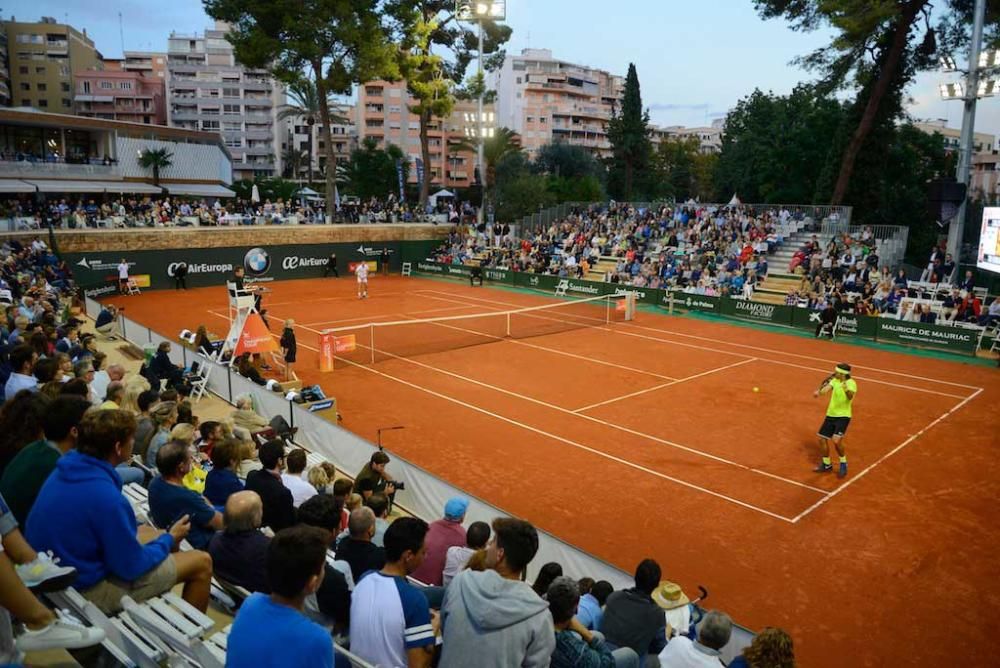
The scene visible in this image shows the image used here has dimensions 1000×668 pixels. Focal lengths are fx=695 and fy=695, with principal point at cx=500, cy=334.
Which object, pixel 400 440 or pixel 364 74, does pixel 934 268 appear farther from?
pixel 364 74

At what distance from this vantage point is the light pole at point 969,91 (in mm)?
25750

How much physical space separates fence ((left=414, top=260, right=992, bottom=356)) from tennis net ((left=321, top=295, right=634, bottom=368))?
1.78 metres

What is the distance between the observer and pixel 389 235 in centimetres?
4484

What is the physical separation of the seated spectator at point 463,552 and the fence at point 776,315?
2268 cm

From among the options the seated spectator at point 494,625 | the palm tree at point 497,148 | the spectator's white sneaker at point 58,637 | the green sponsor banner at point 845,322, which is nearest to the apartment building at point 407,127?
the palm tree at point 497,148

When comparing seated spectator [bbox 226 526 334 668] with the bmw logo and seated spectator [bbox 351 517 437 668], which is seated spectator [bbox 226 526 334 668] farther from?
the bmw logo

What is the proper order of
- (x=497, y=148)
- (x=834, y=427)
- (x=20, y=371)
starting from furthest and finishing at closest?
1. (x=497, y=148)
2. (x=834, y=427)
3. (x=20, y=371)

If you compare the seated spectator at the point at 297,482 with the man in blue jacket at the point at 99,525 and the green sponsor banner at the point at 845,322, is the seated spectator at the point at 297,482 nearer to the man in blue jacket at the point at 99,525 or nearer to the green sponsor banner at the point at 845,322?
the man in blue jacket at the point at 99,525

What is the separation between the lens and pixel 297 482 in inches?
299

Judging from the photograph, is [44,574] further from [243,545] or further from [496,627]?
[496,627]

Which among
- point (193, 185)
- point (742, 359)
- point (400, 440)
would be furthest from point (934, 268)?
point (193, 185)

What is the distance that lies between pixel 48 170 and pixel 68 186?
165 centimetres

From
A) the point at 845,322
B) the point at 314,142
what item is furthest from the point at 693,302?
the point at 314,142

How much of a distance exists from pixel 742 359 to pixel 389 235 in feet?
93.5
